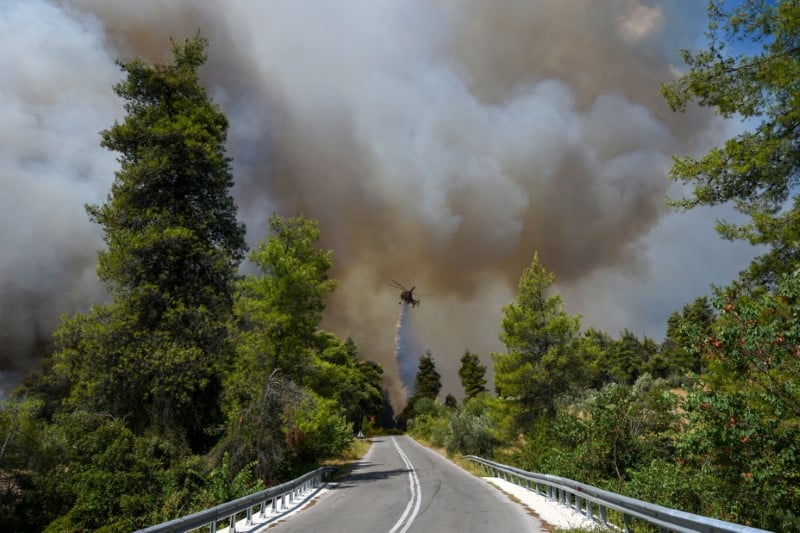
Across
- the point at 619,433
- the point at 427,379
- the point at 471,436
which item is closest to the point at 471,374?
the point at 427,379

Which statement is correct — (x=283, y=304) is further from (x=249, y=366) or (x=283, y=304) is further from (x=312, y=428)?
(x=312, y=428)

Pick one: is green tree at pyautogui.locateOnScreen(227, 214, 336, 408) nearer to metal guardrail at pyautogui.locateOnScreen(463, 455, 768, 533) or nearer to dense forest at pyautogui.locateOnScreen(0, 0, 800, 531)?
dense forest at pyautogui.locateOnScreen(0, 0, 800, 531)

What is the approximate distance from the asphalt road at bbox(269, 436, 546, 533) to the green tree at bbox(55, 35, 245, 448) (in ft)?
23.1

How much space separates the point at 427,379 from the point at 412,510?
105376 mm

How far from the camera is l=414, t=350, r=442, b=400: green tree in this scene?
377 feet

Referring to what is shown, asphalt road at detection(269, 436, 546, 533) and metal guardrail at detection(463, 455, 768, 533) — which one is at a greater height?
metal guardrail at detection(463, 455, 768, 533)

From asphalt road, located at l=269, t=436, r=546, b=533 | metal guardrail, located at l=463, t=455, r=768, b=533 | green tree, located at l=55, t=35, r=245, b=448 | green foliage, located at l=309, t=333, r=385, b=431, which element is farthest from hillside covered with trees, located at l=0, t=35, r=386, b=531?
metal guardrail, located at l=463, t=455, r=768, b=533

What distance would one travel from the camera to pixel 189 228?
2033cm

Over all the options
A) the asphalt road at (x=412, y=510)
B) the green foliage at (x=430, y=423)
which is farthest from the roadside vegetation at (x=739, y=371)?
the green foliage at (x=430, y=423)

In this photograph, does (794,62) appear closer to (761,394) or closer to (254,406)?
(761,394)

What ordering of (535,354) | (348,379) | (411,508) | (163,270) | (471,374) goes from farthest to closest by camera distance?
1. (471,374)
2. (348,379)
3. (535,354)
4. (163,270)
5. (411,508)

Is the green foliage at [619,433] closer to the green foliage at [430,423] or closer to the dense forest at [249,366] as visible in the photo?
the dense forest at [249,366]

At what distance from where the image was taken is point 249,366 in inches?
890

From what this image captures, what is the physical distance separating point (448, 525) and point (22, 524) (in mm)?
12669
